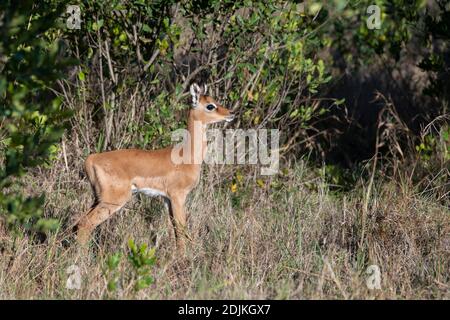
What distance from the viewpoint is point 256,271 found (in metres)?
5.91

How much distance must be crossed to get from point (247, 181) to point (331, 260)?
2345 millimetres

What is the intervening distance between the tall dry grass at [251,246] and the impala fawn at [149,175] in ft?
0.57

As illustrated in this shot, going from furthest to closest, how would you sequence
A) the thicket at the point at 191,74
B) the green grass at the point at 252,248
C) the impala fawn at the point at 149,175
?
the thicket at the point at 191,74, the impala fawn at the point at 149,175, the green grass at the point at 252,248

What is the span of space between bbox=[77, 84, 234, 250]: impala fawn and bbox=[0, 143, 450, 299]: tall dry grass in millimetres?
174

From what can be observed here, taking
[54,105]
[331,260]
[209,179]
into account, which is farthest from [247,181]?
[54,105]

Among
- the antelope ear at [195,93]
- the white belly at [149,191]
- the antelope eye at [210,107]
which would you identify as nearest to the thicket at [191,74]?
the antelope ear at [195,93]

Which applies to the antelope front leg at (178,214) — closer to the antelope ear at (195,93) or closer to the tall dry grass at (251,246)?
the tall dry grass at (251,246)

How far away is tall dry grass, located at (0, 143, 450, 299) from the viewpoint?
18.0 ft

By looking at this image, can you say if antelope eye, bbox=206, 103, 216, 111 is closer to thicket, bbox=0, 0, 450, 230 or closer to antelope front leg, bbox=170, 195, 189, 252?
thicket, bbox=0, 0, 450, 230

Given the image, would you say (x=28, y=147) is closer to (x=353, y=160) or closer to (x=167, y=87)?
(x=167, y=87)

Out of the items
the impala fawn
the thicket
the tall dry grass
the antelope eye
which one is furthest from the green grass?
the antelope eye

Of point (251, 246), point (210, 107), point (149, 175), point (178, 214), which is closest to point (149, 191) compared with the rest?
point (149, 175)

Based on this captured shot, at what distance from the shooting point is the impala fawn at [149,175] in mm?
6547

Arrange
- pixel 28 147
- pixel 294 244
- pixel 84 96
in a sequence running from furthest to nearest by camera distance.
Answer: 1. pixel 84 96
2. pixel 294 244
3. pixel 28 147
